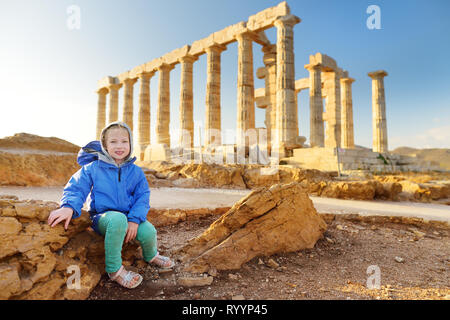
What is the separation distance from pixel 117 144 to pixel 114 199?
0.49 m

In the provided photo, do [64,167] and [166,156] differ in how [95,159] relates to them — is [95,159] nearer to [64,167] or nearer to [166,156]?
[64,167]

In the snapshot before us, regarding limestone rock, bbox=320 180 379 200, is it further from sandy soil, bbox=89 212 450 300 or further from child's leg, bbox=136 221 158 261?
child's leg, bbox=136 221 158 261

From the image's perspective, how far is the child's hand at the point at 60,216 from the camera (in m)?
2.03

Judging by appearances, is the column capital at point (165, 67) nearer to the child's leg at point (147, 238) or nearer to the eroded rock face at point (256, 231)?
the eroded rock face at point (256, 231)

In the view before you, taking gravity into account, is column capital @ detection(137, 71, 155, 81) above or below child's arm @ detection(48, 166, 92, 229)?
above

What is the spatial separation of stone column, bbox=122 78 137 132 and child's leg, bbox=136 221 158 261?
24804 millimetres

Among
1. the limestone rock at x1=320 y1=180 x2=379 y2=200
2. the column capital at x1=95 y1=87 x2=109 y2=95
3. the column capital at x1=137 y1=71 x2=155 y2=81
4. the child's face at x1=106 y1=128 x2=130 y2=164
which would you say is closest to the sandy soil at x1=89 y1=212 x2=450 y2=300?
the child's face at x1=106 y1=128 x2=130 y2=164

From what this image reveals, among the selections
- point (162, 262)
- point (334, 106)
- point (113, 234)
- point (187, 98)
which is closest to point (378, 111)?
point (334, 106)

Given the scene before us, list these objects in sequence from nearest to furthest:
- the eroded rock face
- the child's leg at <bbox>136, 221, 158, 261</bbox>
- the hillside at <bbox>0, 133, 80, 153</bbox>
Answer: the child's leg at <bbox>136, 221, 158, 261</bbox>, the eroded rock face, the hillside at <bbox>0, 133, 80, 153</bbox>

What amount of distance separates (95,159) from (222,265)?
5.33 feet

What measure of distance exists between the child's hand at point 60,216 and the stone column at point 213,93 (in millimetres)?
16170

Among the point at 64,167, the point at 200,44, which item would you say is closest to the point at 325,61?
the point at 200,44

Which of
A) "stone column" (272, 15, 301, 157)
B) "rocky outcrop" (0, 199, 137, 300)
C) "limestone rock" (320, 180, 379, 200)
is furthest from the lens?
"stone column" (272, 15, 301, 157)

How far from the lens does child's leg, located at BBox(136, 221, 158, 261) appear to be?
2385 millimetres
